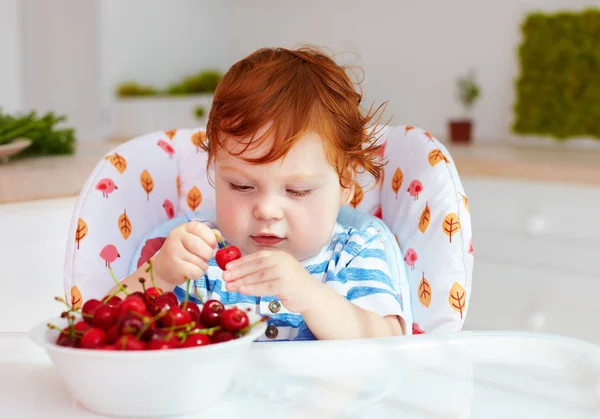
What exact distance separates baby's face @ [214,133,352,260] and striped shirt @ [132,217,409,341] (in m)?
0.10

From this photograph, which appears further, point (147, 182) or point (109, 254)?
point (147, 182)

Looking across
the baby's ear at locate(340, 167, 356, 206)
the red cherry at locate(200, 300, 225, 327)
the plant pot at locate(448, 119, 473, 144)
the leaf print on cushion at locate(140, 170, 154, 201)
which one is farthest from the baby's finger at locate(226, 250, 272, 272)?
the plant pot at locate(448, 119, 473, 144)

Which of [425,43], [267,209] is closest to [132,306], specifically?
[267,209]

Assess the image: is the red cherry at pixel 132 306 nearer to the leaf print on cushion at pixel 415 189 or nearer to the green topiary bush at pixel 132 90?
the leaf print on cushion at pixel 415 189

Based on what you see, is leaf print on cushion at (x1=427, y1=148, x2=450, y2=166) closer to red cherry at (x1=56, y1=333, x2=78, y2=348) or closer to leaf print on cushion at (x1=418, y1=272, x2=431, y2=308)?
leaf print on cushion at (x1=418, y1=272, x2=431, y2=308)

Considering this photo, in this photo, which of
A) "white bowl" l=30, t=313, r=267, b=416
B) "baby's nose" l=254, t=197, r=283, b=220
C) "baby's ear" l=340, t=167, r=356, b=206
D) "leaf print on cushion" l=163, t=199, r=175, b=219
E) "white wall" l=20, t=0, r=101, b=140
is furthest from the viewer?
"white wall" l=20, t=0, r=101, b=140

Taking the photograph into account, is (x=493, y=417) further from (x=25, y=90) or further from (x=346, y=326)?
(x=25, y=90)

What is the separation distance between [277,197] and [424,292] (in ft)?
1.02

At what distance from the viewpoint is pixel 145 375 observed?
2.02 feet

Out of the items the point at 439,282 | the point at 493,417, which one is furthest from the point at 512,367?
the point at 439,282

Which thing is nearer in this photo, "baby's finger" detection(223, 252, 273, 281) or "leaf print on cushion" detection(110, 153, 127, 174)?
"baby's finger" detection(223, 252, 273, 281)

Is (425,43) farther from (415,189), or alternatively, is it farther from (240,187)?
(240,187)

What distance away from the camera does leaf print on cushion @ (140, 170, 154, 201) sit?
52.0 inches

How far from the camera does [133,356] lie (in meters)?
0.60
